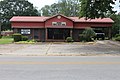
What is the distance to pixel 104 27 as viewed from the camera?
6012 cm

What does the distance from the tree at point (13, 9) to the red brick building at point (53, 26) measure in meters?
39.4

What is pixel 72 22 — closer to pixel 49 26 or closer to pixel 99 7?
pixel 49 26

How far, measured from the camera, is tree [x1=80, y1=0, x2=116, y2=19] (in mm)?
33500

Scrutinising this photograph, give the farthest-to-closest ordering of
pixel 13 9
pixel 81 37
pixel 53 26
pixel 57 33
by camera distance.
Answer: pixel 13 9
pixel 57 33
pixel 53 26
pixel 81 37

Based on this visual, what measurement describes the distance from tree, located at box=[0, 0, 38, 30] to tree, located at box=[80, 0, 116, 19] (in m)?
64.7

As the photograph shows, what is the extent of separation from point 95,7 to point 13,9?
70.2 meters

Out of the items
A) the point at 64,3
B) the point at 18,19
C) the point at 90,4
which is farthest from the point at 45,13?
the point at 90,4

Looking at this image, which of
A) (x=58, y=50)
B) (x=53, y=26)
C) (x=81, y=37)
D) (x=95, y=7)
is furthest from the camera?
(x=53, y=26)

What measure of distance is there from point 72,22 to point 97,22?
5.03m

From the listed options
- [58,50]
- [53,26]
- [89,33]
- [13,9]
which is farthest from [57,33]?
[13,9]

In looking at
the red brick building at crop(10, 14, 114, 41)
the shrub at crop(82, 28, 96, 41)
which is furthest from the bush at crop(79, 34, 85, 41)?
the red brick building at crop(10, 14, 114, 41)

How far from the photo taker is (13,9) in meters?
101

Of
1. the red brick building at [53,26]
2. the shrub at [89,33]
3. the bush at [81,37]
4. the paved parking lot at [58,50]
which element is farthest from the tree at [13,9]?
the paved parking lot at [58,50]

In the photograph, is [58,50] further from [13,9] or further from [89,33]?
[13,9]
